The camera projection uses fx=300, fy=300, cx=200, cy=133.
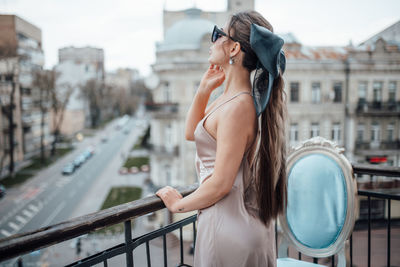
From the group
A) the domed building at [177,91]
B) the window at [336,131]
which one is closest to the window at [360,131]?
the window at [336,131]

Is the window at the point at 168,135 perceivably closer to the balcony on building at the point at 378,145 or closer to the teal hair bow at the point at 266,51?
the balcony on building at the point at 378,145

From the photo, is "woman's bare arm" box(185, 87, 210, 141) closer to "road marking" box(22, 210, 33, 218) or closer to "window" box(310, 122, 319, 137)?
"window" box(310, 122, 319, 137)

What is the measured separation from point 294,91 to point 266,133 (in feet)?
29.4

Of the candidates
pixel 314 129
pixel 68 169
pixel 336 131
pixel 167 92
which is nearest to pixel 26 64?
pixel 167 92

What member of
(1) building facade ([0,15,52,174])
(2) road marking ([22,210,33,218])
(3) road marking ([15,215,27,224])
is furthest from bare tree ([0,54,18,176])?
(3) road marking ([15,215,27,224])

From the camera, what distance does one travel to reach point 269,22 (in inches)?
39.2

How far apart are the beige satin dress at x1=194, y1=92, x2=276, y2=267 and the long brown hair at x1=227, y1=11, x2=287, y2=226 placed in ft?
0.11

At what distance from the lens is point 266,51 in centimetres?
92

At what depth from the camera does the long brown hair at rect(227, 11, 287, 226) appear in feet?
3.22

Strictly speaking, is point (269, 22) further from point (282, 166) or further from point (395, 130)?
point (395, 130)

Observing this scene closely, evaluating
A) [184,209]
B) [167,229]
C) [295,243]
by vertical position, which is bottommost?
[295,243]

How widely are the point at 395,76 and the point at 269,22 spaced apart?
10135 millimetres

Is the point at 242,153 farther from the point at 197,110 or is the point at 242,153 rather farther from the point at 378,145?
the point at 378,145

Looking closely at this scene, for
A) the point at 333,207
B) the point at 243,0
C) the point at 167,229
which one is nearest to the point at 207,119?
the point at 167,229
